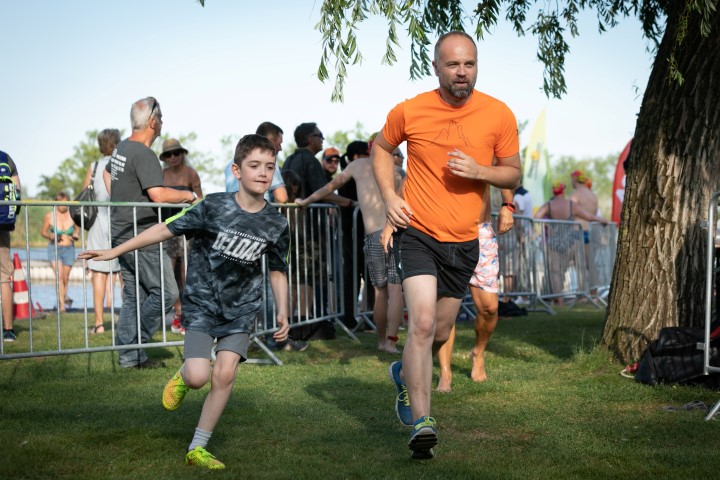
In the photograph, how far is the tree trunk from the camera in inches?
301

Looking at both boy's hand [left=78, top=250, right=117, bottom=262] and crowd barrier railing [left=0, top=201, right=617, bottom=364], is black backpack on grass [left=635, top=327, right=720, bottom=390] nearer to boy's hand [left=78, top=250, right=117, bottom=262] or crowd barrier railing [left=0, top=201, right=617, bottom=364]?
crowd barrier railing [left=0, top=201, right=617, bottom=364]

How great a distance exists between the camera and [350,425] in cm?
582

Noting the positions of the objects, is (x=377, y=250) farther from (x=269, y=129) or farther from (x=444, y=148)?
(x=444, y=148)

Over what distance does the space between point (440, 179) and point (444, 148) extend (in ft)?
0.55

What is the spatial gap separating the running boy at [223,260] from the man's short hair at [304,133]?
5.99m

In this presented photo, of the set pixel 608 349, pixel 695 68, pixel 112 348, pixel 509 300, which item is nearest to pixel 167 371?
pixel 112 348

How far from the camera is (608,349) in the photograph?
26.5ft

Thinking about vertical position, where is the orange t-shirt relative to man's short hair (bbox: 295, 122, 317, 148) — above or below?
below

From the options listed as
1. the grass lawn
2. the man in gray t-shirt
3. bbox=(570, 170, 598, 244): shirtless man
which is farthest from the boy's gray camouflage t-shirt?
bbox=(570, 170, 598, 244): shirtless man

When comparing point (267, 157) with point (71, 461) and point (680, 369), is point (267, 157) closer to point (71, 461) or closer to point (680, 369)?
point (71, 461)

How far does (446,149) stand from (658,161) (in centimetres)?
342

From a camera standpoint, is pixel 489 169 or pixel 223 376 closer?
pixel 223 376

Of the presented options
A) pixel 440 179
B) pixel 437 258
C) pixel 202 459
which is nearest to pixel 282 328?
pixel 202 459

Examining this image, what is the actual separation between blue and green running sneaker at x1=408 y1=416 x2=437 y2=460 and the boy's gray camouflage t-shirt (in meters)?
1.03
